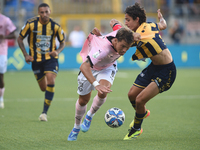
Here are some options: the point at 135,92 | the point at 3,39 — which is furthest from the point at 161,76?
the point at 3,39

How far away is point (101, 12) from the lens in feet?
74.3

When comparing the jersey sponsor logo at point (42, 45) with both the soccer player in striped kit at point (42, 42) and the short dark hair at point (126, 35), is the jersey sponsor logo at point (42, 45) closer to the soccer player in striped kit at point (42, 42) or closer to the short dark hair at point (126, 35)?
the soccer player in striped kit at point (42, 42)

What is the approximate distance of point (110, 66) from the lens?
568 centimetres

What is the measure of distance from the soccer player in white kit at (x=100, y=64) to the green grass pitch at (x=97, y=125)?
495mm

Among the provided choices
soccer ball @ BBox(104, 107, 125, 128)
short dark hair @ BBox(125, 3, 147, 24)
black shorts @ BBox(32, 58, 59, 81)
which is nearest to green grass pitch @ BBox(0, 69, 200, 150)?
soccer ball @ BBox(104, 107, 125, 128)

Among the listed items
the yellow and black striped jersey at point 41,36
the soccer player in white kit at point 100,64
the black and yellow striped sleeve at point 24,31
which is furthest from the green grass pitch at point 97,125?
the black and yellow striped sleeve at point 24,31

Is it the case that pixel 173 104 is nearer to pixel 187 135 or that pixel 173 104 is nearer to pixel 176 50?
pixel 187 135

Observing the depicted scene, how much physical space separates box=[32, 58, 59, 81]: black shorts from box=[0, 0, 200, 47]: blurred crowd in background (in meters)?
12.7

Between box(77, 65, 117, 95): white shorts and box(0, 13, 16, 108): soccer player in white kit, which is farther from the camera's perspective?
box(0, 13, 16, 108): soccer player in white kit

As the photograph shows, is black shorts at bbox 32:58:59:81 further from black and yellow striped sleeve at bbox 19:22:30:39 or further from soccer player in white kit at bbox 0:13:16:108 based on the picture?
soccer player in white kit at bbox 0:13:16:108

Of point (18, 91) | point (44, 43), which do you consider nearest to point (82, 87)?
point (44, 43)

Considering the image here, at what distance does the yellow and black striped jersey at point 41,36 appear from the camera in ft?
24.3

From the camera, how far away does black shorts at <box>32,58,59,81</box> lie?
7.32m

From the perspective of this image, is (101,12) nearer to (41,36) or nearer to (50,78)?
(41,36)
